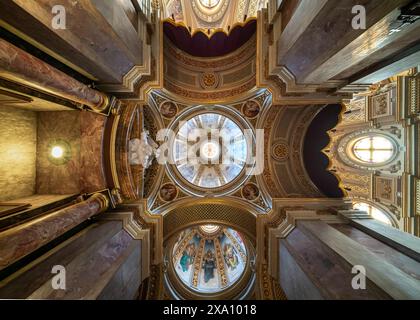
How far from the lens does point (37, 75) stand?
10.9 ft

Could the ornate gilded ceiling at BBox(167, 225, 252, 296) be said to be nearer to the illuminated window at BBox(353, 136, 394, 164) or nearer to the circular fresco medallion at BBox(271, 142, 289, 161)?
the circular fresco medallion at BBox(271, 142, 289, 161)

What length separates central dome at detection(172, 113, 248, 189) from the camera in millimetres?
9828

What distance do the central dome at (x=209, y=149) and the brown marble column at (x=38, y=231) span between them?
16.9 ft

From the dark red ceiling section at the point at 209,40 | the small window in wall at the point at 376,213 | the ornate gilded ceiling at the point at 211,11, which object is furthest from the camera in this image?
the ornate gilded ceiling at the point at 211,11

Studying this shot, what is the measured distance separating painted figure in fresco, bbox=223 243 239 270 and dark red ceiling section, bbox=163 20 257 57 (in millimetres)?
10303

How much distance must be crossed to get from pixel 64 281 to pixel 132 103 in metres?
4.65

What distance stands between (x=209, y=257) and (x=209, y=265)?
1.69 ft

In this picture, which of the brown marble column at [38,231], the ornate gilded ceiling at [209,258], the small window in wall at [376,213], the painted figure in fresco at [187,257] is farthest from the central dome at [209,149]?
the small window in wall at [376,213]

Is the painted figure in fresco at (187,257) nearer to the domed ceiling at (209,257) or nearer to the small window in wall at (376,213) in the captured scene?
the domed ceiling at (209,257)

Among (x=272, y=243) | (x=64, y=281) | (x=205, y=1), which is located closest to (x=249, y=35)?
(x=272, y=243)

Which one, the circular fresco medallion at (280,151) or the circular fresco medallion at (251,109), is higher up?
the circular fresco medallion at (251,109)

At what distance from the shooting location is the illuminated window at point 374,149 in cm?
950

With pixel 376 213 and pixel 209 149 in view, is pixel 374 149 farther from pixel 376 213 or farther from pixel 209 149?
pixel 209 149

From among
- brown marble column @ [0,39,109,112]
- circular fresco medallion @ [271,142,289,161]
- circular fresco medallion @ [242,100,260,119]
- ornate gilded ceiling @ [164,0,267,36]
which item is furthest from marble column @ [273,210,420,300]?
ornate gilded ceiling @ [164,0,267,36]
